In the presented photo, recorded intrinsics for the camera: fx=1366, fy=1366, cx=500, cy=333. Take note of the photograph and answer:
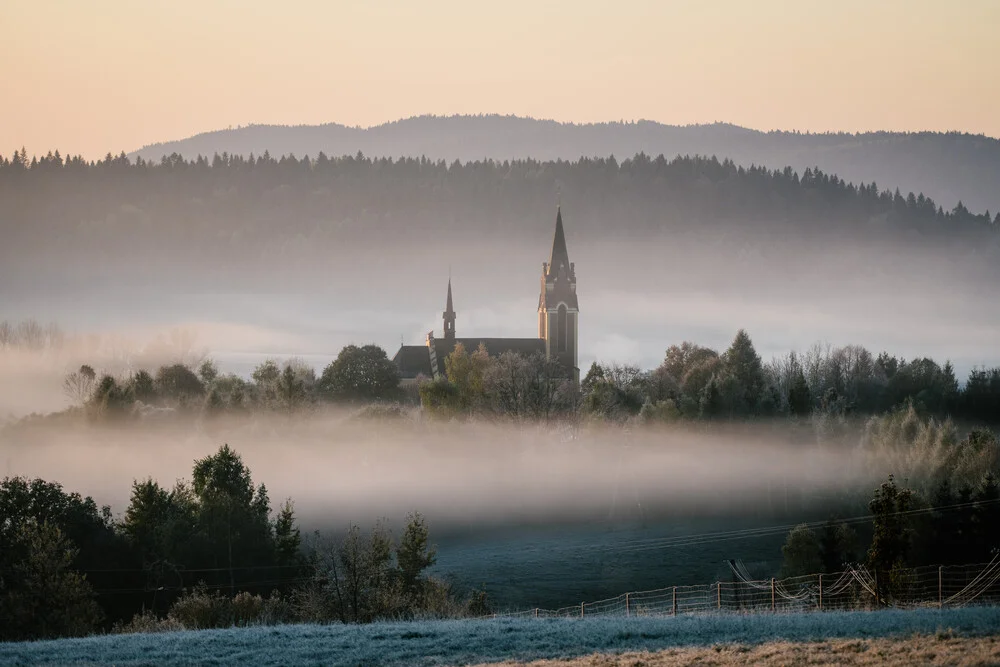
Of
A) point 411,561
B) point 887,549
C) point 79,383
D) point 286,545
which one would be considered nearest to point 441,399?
point 286,545

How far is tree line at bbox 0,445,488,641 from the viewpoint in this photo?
152ft

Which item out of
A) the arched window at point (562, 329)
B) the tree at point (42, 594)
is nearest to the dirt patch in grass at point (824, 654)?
the tree at point (42, 594)

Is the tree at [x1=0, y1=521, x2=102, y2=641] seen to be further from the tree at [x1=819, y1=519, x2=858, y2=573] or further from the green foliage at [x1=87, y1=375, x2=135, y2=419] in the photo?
the green foliage at [x1=87, y1=375, x2=135, y2=419]

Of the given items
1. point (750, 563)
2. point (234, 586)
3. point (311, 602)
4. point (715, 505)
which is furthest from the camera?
point (715, 505)

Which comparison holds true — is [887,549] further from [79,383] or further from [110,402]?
[79,383]

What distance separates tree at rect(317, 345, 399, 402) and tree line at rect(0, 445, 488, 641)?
45.4m

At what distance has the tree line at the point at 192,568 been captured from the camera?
46.4 m

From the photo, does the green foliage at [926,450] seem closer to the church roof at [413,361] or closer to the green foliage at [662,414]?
the green foliage at [662,414]

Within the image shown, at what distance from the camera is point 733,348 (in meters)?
117

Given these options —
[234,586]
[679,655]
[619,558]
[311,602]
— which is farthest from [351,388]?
[679,655]

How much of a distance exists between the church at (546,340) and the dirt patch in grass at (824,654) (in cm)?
11777

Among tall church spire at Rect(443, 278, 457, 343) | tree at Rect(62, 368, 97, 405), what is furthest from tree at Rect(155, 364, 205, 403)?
tall church spire at Rect(443, 278, 457, 343)

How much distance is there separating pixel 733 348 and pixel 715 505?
37024 millimetres

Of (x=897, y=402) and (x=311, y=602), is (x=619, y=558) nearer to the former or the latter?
(x=311, y=602)
